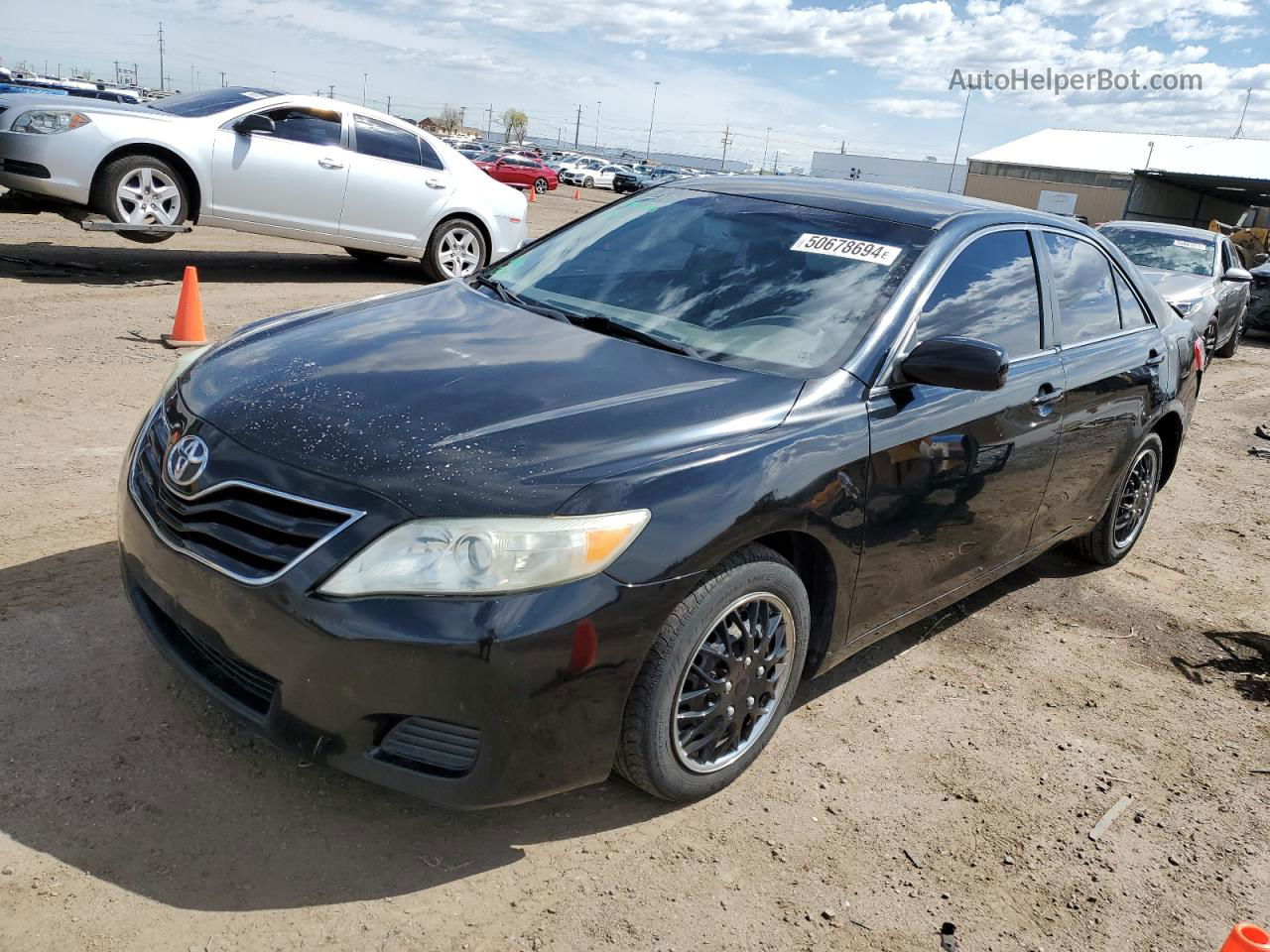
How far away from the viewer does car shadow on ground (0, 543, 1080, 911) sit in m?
2.45

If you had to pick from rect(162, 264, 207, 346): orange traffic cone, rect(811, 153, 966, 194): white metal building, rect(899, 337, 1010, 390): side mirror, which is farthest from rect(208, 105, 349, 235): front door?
rect(811, 153, 966, 194): white metal building

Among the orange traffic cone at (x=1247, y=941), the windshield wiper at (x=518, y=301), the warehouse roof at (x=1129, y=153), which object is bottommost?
the orange traffic cone at (x=1247, y=941)

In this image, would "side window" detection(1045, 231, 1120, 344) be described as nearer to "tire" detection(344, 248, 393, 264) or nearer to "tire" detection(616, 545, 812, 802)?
"tire" detection(616, 545, 812, 802)

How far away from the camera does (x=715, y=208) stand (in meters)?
3.96

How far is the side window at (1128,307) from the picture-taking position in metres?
4.72

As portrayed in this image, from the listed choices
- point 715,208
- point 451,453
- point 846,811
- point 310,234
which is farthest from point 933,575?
point 310,234

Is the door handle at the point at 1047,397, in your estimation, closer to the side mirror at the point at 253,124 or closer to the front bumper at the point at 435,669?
the front bumper at the point at 435,669

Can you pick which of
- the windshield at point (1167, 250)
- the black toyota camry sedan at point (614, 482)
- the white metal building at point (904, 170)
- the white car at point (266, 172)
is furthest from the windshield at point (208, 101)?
the white metal building at point (904, 170)

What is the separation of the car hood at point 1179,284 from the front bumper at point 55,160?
1012cm

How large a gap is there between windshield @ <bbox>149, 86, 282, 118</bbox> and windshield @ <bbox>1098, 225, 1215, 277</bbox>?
31.6 ft

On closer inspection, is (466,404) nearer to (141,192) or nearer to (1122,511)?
(1122,511)

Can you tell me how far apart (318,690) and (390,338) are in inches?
49.4

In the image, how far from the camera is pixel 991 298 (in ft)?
12.4

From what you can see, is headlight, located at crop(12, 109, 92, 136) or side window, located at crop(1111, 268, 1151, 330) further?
headlight, located at crop(12, 109, 92, 136)
